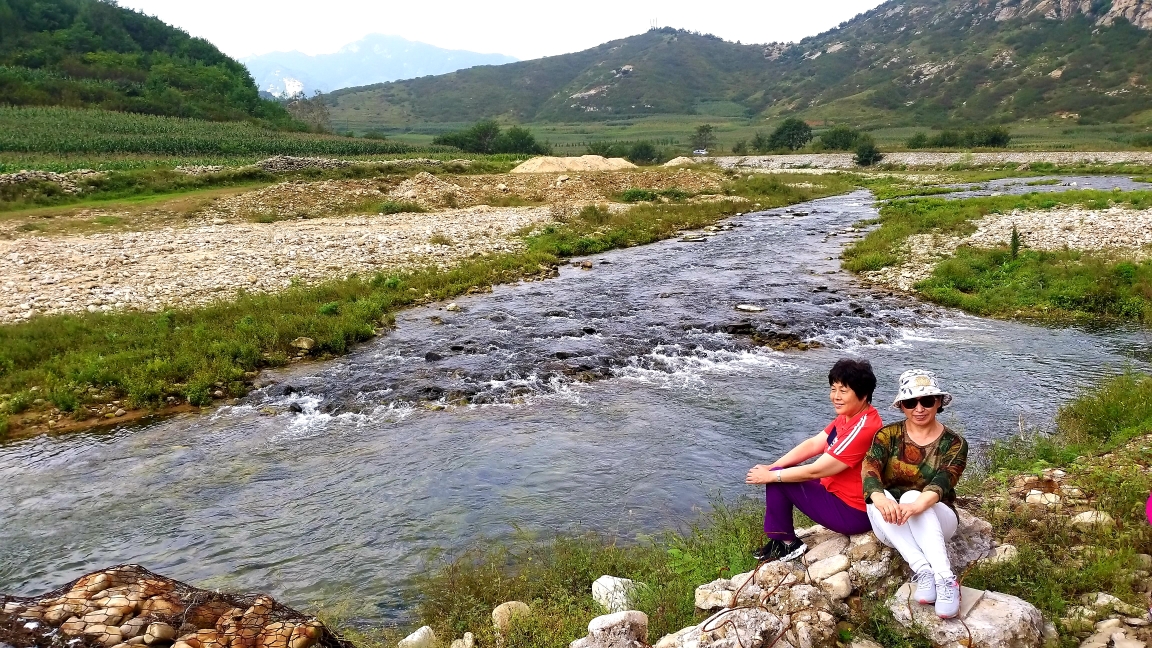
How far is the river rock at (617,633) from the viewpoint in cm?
471

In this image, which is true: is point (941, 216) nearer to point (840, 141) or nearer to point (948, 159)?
point (948, 159)

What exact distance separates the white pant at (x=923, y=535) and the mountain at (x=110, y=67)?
107m

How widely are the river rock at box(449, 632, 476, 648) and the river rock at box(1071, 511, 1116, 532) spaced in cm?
598

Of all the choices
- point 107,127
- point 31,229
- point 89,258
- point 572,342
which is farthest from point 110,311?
point 107,127

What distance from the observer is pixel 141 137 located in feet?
209

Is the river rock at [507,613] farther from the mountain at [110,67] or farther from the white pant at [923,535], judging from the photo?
the mountain at [110,67]

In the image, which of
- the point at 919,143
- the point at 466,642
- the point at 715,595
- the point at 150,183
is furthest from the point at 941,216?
the point at 919,143

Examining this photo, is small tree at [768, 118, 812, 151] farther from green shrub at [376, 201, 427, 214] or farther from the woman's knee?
the woman's knee

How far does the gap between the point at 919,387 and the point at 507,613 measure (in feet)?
14.4

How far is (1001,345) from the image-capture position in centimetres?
1483

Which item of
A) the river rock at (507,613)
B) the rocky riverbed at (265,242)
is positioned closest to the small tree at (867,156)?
the rocky riverbed at (265,242)

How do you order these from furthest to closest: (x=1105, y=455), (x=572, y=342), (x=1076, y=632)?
1. (x=572, y=342)
2. (x=1105, y=455)
3. (x=1076, y=632)

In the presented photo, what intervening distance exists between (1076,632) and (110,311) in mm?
20318

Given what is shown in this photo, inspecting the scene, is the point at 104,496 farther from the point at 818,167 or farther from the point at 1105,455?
the point at 818,167
